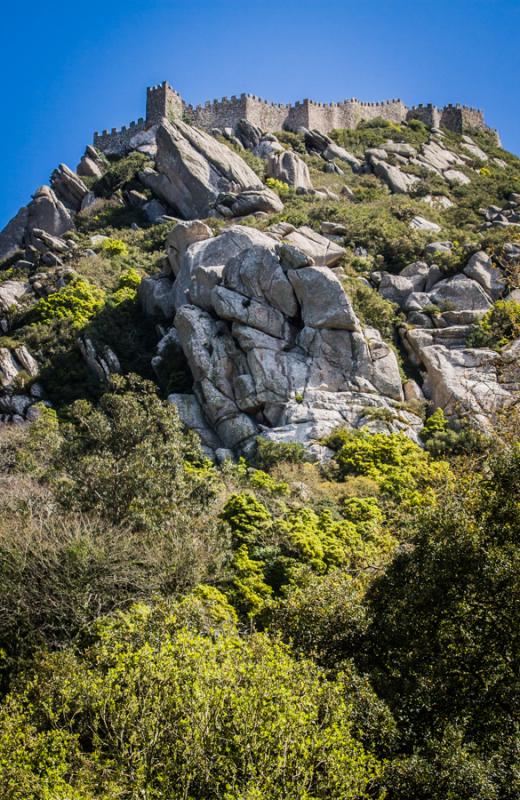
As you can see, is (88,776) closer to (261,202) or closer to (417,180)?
(261,202)

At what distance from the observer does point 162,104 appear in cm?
6500

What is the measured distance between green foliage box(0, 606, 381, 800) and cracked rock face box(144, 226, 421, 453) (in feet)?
54.8

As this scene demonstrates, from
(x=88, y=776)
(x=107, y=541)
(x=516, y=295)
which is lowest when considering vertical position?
(x=88, y=776)

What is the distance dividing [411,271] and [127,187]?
24.4m

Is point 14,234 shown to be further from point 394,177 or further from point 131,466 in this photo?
point 131,466

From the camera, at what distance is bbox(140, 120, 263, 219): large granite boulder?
155 feet

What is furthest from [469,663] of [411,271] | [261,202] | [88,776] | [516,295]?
[261,202]

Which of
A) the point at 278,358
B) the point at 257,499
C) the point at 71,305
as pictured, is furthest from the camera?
the point at 71,305

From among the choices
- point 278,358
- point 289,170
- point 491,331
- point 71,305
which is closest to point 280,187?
point 289,170

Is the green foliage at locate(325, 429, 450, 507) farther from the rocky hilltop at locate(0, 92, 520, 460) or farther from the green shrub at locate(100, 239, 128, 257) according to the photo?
the green shrub at locate(100, 239, 128, 257)

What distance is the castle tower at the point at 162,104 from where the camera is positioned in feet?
213

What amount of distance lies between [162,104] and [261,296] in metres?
39.5

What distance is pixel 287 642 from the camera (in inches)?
534

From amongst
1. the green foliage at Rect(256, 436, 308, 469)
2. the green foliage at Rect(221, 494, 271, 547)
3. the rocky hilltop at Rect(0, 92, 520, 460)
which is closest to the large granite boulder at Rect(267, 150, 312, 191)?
the rocky hilltop at Rect(0, 92, 520, 460)
